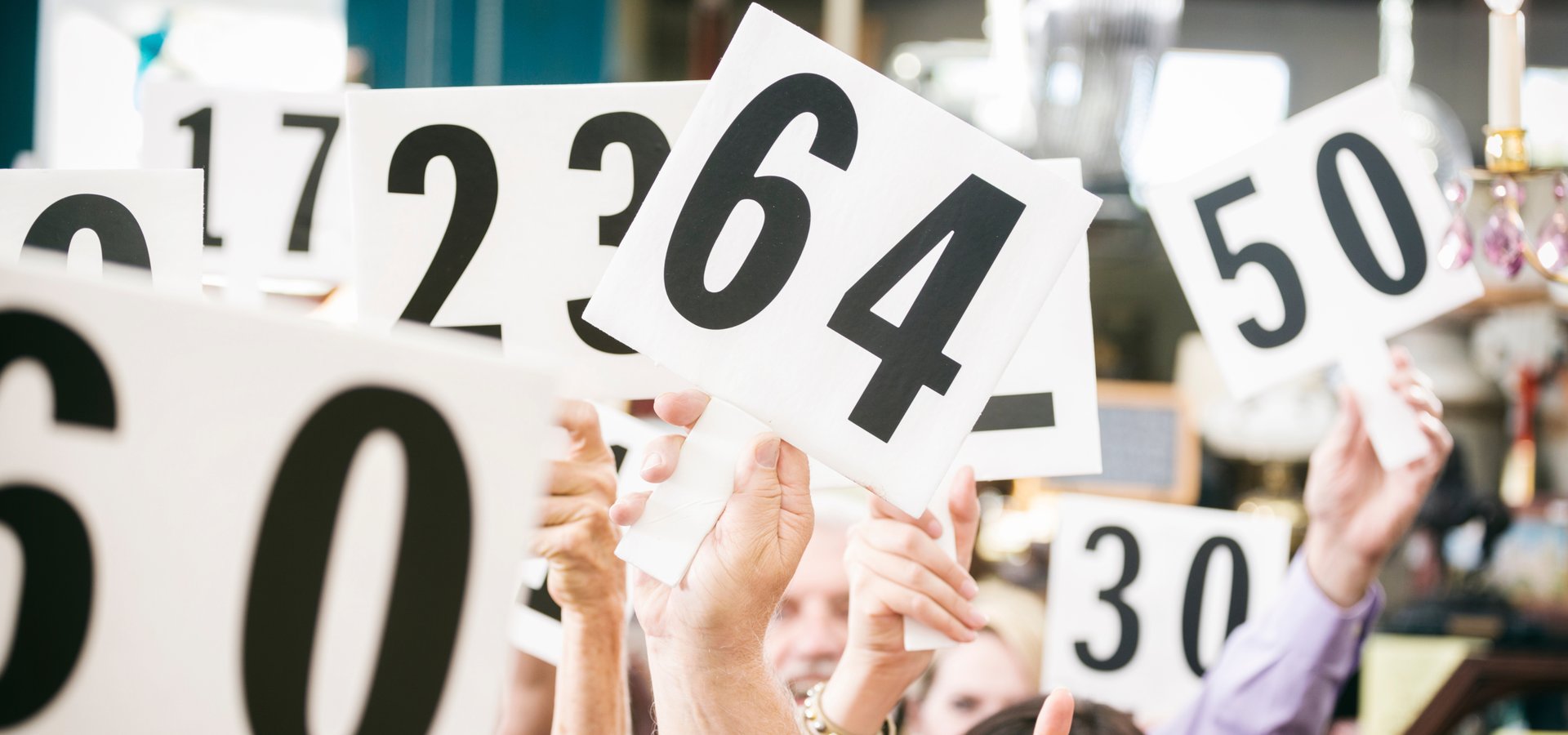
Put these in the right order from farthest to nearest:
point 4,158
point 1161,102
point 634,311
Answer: point 1161,102, point 4,158, point 634,311

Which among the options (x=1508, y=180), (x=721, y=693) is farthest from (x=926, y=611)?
(x=1508, y=180)

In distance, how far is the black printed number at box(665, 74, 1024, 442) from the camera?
3.06 ft

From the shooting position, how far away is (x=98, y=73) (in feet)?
5.72

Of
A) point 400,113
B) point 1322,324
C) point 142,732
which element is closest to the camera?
point 142,732

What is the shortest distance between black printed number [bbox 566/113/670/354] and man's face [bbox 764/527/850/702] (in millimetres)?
1126

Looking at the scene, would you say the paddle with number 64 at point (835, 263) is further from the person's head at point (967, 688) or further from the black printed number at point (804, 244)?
the person's head at point (967, 688)

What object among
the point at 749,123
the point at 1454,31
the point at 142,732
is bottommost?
the point at 142,732

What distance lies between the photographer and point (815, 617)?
7.26 feet

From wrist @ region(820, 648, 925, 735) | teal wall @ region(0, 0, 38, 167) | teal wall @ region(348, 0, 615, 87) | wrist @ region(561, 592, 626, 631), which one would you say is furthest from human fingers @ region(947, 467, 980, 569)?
teal wall @ region(348, 0, 615, 87)

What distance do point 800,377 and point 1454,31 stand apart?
6716 millimetres

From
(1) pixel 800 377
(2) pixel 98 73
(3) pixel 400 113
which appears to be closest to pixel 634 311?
(1) pixel 800 377

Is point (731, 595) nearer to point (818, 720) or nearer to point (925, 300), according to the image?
point (925, 300)

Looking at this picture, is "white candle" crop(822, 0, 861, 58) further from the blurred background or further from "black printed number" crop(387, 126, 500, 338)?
"black printed number" crop(387, 126, 500, 338)

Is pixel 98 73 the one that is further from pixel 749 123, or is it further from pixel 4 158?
pixel 749 123
